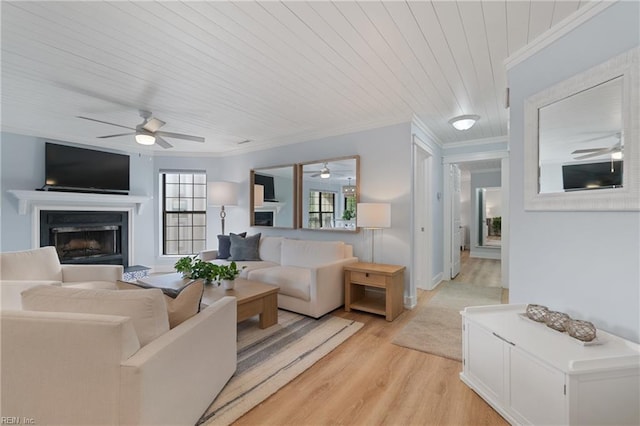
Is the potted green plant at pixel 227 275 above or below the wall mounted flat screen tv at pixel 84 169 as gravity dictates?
below

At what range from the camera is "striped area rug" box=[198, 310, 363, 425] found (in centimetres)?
182

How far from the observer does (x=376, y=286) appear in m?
3.28

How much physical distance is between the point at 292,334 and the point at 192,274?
1.29 m

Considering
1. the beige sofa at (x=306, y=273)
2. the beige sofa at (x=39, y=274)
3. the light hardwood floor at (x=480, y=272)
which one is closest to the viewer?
the beige sofa at (x=39, y=274)

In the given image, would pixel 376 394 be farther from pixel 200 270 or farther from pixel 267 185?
pixel 267 185

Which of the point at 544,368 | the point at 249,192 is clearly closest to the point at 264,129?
the point at 249,192

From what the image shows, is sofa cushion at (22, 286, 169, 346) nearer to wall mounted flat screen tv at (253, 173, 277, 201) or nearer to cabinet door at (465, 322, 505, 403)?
cabinet door at (465, 322, 505, 403)

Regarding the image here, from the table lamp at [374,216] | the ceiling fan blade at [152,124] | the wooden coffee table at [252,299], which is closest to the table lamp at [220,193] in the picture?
the ceiling fan blade at [152,124]

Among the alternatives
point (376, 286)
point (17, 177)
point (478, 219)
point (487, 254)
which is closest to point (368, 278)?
point (376, 286)

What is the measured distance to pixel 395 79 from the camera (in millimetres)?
2664

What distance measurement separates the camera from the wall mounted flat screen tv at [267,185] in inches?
197

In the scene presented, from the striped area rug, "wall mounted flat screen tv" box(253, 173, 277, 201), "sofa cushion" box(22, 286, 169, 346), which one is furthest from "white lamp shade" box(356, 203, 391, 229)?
"sofa cushion" box(22, 286, 169, 346)

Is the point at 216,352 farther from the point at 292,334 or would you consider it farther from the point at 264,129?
the point at 264,129

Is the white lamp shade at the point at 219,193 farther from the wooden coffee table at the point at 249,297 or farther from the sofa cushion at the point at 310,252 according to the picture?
the wooden coffee table at the point at 249,297
